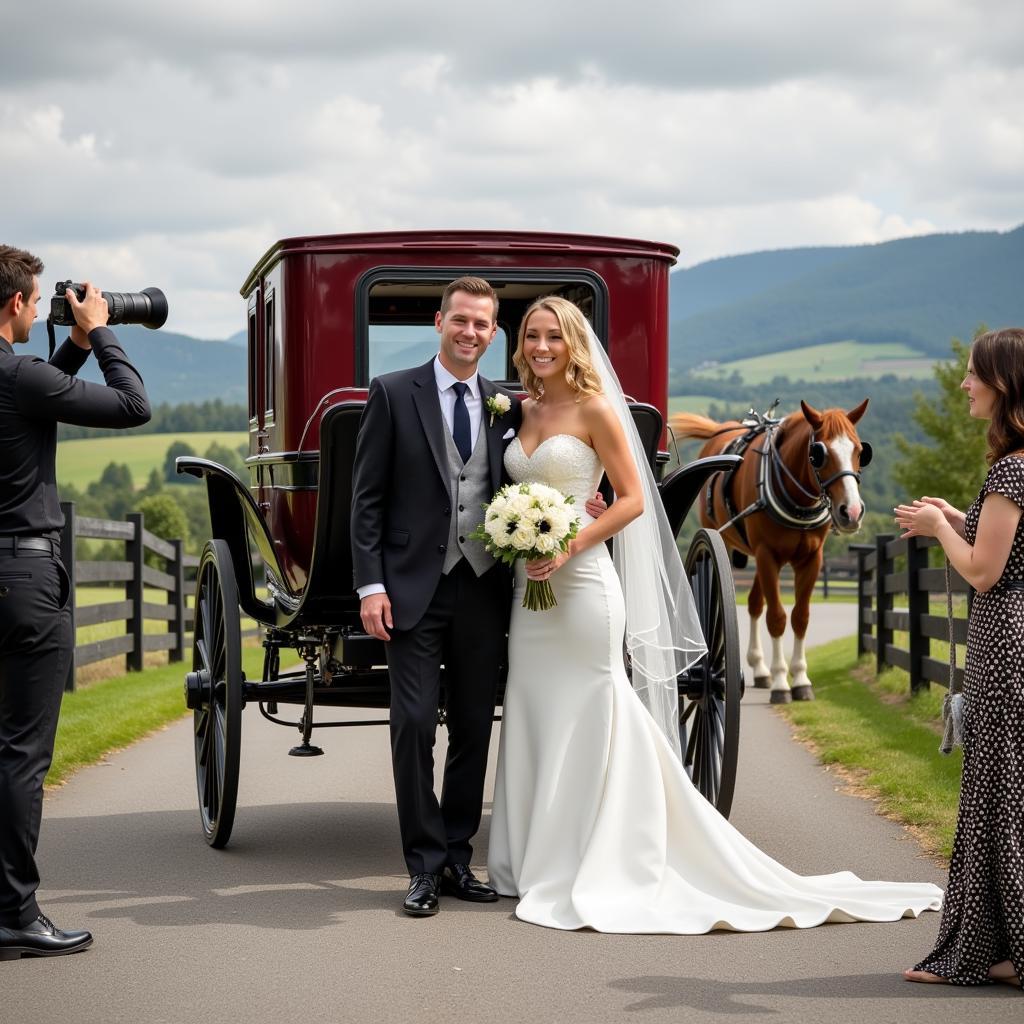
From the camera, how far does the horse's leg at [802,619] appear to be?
42.5ft

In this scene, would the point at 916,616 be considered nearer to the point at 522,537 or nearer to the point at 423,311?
the point at 423,311

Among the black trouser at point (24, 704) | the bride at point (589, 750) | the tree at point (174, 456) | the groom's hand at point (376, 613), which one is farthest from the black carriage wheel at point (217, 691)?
the tree at point (174, 456)

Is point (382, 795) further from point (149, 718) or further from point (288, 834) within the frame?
point (149, 718)

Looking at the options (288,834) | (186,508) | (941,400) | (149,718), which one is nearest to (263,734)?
(149,718)

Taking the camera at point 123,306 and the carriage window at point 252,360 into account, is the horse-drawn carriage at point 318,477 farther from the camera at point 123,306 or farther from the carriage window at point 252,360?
the camera at point 123,306

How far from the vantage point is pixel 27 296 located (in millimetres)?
5109

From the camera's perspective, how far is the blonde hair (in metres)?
6.07

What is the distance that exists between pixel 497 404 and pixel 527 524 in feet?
2.15

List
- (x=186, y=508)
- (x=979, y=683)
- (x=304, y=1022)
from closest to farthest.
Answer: (x=304, y=1022) < (x=979, y=683) < (x=186, y=508)

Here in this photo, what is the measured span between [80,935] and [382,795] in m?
3.52

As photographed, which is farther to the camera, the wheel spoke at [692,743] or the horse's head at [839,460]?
the horse's head at [839,460]

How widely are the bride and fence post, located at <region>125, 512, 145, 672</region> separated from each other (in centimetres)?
1042

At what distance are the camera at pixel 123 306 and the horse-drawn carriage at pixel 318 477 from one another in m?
1.35

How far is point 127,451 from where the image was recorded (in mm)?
110250
